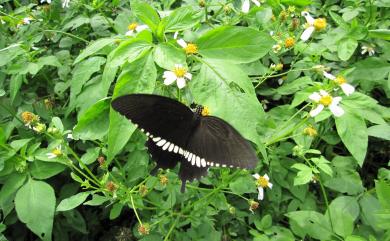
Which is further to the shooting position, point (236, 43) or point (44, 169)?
point (44, 169)

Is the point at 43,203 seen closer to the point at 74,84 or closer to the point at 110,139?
the point at 74,84

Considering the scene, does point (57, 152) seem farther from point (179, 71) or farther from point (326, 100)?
point (326, 100)

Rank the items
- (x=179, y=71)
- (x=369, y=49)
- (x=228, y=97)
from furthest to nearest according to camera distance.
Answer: (x=369, y=49), (x=179, y=71), (x=228, y=97)

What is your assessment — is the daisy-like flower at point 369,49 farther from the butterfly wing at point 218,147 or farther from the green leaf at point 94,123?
the green leaf at point 94,123

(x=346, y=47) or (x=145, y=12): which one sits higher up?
(x=145, y=12)

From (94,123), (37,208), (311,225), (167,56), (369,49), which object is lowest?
(311,225)

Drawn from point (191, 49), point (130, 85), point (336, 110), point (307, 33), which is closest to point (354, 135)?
point (336, 110)

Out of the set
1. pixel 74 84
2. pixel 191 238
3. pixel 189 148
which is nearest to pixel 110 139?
pixel 189 148

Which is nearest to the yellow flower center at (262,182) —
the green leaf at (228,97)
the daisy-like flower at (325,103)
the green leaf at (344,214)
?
the green leaf at (344,214)
